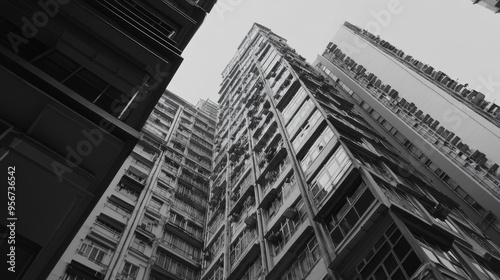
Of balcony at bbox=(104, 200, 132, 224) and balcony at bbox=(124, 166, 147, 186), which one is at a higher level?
balcony at bbox=(124, 166, 147, 186)

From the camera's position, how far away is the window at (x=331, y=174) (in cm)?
1703

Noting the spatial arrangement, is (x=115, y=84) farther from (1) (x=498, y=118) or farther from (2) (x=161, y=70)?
(1) (x=498, y=118)

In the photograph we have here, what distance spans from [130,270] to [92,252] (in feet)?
7.86

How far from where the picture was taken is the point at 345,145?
18375 mm

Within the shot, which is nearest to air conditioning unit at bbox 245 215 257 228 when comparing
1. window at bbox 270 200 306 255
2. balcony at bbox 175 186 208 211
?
window at bbox 270 200 306 255

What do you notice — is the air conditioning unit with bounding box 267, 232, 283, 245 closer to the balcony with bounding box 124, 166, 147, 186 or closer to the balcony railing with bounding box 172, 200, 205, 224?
the balcony railing with bounding box 172, 200, 205, 224

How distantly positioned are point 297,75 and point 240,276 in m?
16.5

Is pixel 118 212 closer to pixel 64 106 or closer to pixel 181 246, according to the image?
pixel 181 246

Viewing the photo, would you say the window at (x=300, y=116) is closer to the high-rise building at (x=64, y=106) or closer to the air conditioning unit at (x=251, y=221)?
the air conditioning unit at (x=251, y=221)

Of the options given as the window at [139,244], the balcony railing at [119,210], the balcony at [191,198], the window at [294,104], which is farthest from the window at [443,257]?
the balcony at [191,198]

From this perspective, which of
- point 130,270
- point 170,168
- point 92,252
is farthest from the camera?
point 170,168

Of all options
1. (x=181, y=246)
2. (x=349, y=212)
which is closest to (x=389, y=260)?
(x=349, y=212)

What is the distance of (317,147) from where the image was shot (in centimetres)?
2102

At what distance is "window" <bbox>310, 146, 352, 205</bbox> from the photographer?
1703 centimetres
